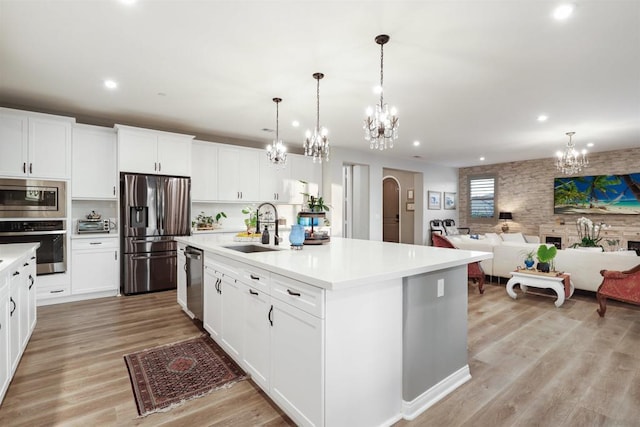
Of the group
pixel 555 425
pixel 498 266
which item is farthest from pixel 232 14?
pixel 498 266

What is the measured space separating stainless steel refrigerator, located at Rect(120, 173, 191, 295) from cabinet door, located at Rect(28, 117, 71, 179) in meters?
0.70

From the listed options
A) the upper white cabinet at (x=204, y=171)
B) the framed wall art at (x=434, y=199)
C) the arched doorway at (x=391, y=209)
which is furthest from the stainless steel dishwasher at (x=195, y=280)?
the framed wall art at (x=434, y=199)

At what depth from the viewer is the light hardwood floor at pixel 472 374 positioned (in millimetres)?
1960

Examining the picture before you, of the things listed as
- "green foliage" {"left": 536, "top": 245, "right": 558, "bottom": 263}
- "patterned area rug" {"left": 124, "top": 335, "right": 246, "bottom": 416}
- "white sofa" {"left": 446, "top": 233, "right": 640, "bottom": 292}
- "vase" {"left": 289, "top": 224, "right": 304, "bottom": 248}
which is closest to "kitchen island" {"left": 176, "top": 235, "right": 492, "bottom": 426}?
"patterned area rug" {"left": 124, "top": 335, "right": 246, "bottom": 416}

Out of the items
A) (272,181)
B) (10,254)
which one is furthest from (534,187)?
(10,254)

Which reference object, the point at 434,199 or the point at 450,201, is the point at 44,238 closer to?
the point at 434,199

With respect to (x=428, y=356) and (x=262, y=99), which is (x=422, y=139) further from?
(x=428, y=356)

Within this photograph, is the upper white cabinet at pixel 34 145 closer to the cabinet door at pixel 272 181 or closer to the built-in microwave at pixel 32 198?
the built-in microwave at pixel 32 198

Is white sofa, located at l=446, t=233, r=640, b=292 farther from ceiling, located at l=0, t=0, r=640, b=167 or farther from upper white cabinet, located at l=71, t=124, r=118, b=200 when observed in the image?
upper white cabinet, located at l=71, t=124, r=118, b=200

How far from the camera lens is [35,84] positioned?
3.64 metres

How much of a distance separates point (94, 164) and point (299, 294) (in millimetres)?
4484

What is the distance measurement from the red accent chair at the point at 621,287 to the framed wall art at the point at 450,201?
659cm

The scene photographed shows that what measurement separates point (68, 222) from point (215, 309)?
2.91 m

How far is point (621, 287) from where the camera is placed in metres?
3.66
